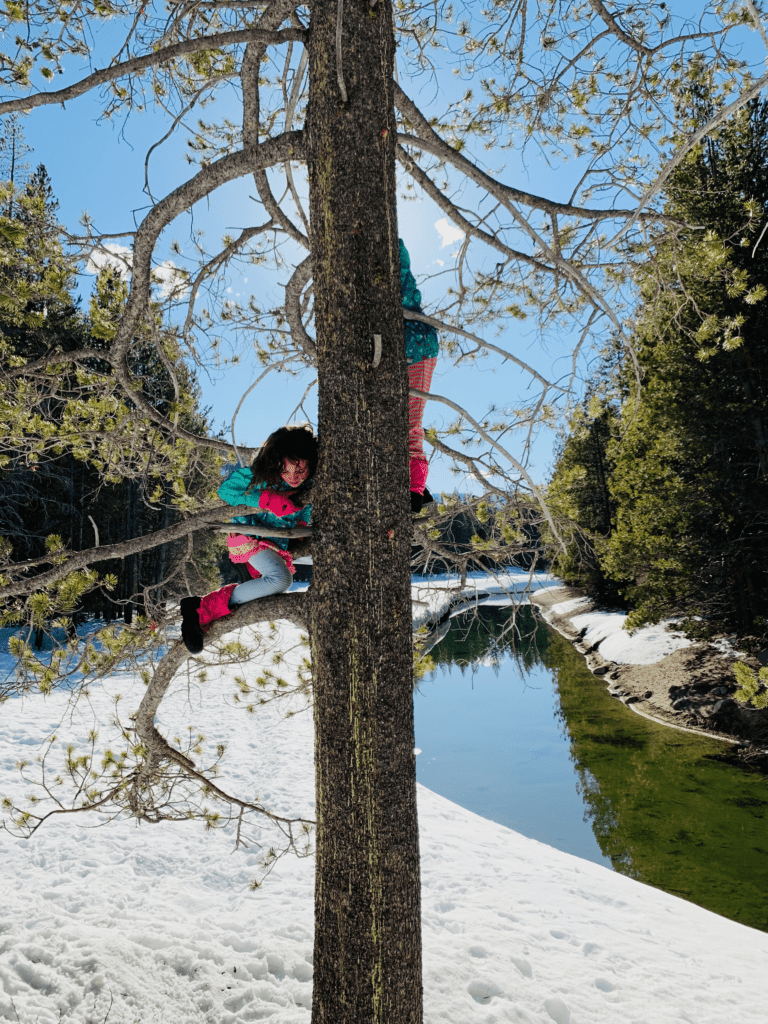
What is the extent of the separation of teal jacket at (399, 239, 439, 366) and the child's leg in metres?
0.95

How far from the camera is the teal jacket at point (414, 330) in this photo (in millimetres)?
2373

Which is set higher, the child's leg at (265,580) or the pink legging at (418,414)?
the pink legging at (418,414)

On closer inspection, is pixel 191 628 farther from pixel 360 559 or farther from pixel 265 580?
pixel 360 559

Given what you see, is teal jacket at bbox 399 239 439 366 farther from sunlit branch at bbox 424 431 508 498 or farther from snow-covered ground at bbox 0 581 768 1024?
snow-covered ground at bbox 0 581 768 1024

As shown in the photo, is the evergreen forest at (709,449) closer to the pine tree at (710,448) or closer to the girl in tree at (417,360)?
the pine tree at (710,448)

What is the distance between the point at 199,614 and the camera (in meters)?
2.34

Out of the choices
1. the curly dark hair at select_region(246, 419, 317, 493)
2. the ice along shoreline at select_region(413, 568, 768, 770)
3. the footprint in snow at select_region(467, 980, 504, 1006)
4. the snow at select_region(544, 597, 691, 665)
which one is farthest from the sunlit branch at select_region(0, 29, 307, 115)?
the snow at select_region(544, 597, 691, 665)

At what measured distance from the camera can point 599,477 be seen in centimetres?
2244

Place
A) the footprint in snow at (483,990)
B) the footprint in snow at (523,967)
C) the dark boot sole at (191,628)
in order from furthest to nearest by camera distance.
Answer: the footprint in snow at (523,967), the footprint in snow at (483,990), the dark boot sole at (191,628)

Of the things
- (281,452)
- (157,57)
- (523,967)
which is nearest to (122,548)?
(281,452)

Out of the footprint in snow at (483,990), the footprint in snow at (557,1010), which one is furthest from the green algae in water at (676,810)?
the footprint in snow at (483,990)

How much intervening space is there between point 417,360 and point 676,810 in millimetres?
7903

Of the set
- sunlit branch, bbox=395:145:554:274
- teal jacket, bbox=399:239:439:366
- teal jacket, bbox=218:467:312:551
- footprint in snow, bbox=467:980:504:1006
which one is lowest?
footprint in snow, bbox=467:980:504:1006

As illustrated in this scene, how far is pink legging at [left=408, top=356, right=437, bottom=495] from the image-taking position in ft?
8.07
